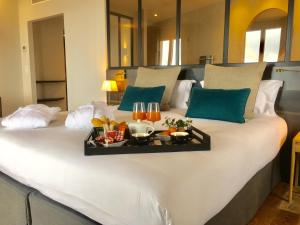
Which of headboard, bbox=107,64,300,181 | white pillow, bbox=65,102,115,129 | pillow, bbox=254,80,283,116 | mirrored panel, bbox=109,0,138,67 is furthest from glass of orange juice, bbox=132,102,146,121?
mirrored panel, bbox=109,0,138,67

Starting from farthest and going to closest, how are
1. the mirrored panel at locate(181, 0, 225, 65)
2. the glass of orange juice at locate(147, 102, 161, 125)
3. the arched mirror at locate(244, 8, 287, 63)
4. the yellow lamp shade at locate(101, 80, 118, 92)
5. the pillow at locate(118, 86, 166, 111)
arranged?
the mirrored panel at locate(181, 0, 225, 65), the arched mirror at locate(244, 8, 287, 63), the yellow lamp shade at locate(101, 80, 118, 92), the pillow at locate(118, 86, 166, 111), the glass of orange juice at locate(147, 102, 161, 125)

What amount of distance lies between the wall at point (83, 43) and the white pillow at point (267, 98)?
8.10 feet

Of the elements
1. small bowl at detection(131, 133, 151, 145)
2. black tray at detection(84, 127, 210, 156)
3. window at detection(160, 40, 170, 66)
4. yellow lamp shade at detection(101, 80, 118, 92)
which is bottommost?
black tray at detection(84, 127, 210, 156)

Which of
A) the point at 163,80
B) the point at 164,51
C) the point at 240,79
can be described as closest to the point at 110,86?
the point at 163,80

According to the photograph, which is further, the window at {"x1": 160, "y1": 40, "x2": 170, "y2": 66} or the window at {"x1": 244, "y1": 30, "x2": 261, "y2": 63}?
the window at {"x1": 160, "y1": 40, "x2": 170, "y2": 66}

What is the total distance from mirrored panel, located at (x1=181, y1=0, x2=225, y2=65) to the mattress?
324 centimetres

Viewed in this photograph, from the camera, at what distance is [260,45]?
4305 millimetres

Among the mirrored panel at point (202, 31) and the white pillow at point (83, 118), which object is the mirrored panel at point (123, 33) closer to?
the mirrored panel at point (202, 31)

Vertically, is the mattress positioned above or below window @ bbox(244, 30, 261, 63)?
below

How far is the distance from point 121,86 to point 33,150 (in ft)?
8.40

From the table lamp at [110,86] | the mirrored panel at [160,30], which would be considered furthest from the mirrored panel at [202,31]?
the table lamp at [110,86]

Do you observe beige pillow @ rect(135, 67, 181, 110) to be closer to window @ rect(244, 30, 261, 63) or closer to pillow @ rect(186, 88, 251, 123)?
pillow @ rect(186, 88, 251, 123)

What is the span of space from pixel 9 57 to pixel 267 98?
16.3ft

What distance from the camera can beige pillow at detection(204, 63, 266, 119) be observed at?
2355 mm
